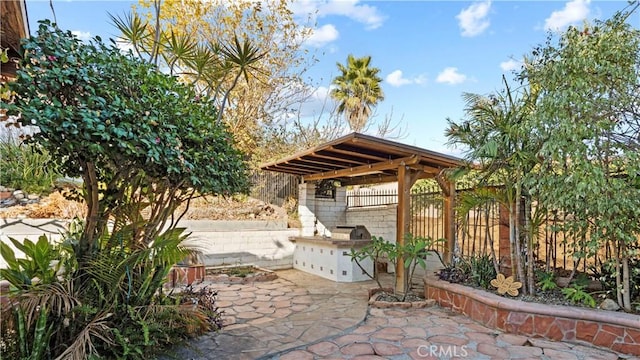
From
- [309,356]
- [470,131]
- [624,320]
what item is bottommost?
[309,356]

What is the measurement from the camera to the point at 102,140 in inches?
94.7

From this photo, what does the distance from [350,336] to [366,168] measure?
3.76 meters

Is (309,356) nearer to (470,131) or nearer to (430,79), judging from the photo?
(470,131)

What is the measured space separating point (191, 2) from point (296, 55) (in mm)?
3541

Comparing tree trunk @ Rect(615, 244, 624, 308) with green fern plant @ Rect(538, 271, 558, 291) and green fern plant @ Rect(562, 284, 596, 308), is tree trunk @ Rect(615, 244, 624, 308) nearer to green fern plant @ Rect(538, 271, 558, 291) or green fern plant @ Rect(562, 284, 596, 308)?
green fern plant @ Rect(562, 284, 596, 308)

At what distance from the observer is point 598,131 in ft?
13.6

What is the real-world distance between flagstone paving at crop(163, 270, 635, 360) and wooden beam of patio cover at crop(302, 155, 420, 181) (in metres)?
2.38

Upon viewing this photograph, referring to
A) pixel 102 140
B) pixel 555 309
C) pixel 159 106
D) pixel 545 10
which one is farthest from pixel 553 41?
pixel 102 140

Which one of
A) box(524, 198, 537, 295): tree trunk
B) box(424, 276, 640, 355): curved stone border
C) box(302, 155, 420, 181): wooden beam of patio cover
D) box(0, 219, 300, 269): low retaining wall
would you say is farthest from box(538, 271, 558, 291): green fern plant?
box(0, 219, 300, 269): low retaining wall

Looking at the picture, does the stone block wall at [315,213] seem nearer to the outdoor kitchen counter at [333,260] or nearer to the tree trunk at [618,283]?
the outdoor kitchen counter at [333,260]

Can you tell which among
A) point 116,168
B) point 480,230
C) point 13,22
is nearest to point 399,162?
point 480,230

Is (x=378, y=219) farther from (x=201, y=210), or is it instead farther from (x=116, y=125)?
(x=116, y=125)

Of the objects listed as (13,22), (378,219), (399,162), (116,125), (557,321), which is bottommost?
(557,321)

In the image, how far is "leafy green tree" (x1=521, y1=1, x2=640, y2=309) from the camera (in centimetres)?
402
